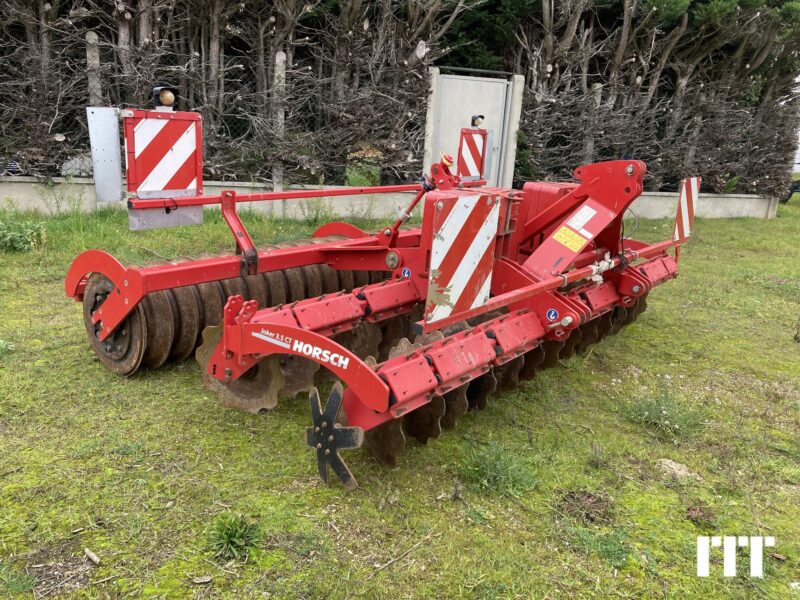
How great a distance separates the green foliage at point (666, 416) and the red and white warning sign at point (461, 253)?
121 centimetres

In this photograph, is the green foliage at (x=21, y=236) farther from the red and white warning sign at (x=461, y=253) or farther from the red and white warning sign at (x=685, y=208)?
the red and white warning sign at (x=685, y=208)

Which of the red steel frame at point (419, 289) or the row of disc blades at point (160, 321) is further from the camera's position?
the row of disc blades at point (160, 321)

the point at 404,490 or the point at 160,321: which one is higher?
the point at 160,321

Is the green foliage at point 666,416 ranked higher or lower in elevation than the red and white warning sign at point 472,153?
lower

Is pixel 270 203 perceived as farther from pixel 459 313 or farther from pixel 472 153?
pixel 459 313

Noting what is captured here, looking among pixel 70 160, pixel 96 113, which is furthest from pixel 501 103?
pixel 96 113

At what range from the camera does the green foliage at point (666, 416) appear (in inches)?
131

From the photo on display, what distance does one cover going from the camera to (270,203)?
8.06 m

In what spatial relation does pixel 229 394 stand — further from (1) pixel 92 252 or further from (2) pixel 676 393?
(2) pixel 676 393

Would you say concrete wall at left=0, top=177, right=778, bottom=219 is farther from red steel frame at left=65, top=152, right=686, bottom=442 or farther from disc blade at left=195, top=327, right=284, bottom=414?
disc blade at left=195, top=327, right=284, bottom=414

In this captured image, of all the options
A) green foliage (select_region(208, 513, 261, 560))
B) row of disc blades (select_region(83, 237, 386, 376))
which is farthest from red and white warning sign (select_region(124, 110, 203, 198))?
green foliage (select_region(208, 513, 261, 560))

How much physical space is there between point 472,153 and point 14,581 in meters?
3.94

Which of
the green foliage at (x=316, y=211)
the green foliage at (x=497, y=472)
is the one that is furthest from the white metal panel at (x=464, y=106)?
the green foliage at (x=497, y=472)

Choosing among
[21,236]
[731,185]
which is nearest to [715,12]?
[731,185]
